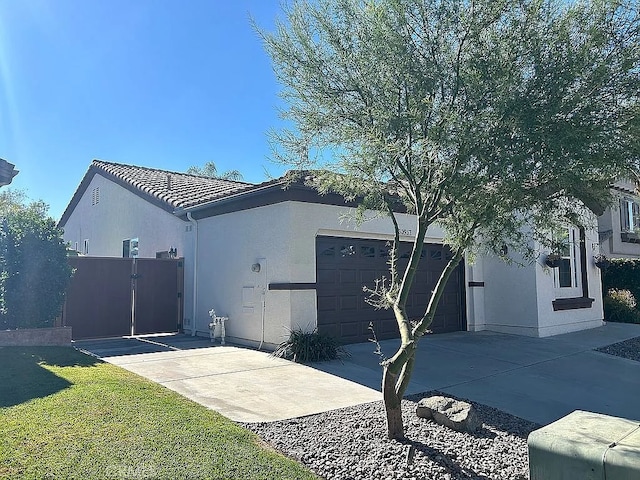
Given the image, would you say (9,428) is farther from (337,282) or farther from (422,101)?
(337,282)

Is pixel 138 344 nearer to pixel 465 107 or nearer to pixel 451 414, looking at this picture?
pixel 451 414

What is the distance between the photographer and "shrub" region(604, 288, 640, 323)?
16656 mm

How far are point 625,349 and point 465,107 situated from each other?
9547 mm

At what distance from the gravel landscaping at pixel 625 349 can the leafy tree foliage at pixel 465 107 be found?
657 centimetres

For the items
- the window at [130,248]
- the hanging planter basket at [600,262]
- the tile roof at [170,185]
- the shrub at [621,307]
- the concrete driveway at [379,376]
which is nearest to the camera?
the concrete driveway at [379,376]

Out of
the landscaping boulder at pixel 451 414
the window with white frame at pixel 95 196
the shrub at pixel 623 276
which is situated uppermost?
the window with white frame at pixel 95 196

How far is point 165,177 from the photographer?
18.5 metres

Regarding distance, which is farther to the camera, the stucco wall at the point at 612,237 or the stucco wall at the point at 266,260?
the stucco wall at the point at 612,237

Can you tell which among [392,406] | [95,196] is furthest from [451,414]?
[95,196]

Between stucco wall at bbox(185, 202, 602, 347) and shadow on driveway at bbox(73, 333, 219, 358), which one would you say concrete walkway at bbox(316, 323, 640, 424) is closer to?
stucco wall at bbox(185, 202, 602, 347)

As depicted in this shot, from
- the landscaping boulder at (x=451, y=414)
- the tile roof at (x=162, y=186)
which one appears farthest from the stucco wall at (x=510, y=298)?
the landscaping boulder at (x=451, y=414)

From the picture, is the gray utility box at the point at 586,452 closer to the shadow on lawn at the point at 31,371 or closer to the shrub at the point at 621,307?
the shadow on lawn at the point at 31,371

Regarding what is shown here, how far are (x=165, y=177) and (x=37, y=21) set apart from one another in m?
8.97

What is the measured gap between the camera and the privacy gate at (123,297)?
12.2m
